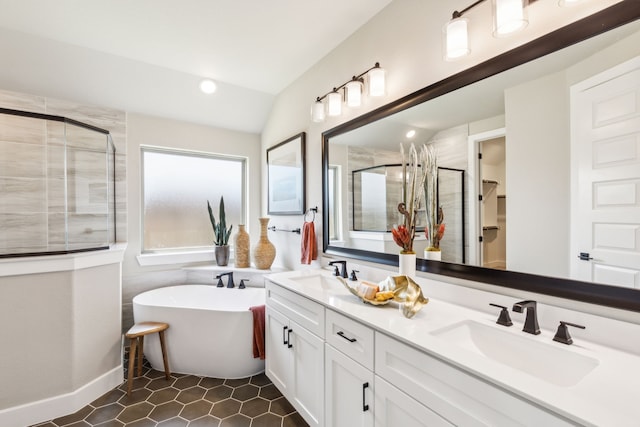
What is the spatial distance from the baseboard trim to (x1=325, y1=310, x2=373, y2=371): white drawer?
1.91 metres

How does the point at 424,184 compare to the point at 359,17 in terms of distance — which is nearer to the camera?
the point at 424,184

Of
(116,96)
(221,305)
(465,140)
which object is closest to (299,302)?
(465,140)

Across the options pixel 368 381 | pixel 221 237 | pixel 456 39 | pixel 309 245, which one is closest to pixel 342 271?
pixel 309 245

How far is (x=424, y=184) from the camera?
1555mm

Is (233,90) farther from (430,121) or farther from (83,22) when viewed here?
(430,121)

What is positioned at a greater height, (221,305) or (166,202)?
(166,202)

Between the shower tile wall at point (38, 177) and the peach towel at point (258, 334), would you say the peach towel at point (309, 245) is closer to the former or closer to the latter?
the peach towel at point (258, 334)

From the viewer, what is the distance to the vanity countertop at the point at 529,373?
64cm

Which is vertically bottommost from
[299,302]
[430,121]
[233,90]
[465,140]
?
[299,302]

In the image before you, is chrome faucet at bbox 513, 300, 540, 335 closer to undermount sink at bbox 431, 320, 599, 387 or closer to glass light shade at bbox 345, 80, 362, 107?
undermount sink at bbox 431, 320, 599, 387

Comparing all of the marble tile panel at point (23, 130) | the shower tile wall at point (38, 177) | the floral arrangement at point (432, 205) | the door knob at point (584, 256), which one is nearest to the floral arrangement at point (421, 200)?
the floral arrangement at point (432, 205)

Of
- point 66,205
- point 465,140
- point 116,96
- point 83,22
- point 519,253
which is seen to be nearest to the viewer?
point 519,253

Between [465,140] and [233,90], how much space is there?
2497 millimetres

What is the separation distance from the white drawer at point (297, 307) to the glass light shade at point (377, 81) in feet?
4.48
